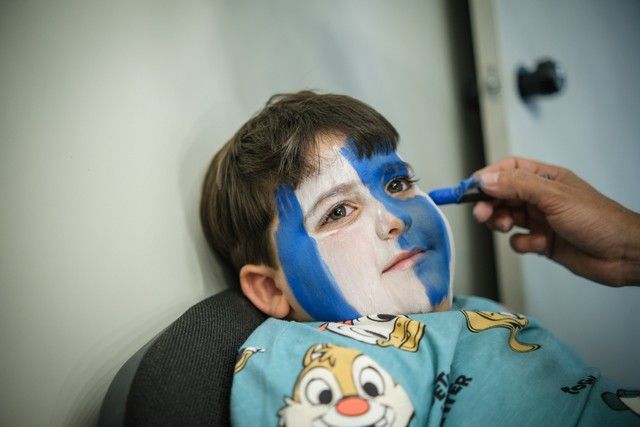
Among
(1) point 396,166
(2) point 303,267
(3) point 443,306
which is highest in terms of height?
(1) point 396,166

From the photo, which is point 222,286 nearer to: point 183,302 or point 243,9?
point 183,302

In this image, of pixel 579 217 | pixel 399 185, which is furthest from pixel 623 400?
pixel 399 185

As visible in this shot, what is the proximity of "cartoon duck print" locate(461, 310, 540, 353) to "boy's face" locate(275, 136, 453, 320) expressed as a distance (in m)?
0.06

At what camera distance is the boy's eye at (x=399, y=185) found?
711 millimetres

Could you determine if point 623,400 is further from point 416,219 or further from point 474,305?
point 416,219

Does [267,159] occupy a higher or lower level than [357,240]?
higher

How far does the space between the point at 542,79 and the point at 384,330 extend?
87 centimetres

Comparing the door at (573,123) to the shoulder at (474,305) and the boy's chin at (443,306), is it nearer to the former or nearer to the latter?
the shoulder at (474,305)

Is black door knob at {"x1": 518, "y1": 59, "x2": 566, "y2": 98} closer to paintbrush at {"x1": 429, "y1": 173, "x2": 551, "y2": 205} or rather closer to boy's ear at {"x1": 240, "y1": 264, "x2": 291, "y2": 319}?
paintbrush at {"x1": 429, "y1": 173, "x2": 551, "y2": 205}

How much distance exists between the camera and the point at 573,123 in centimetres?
121

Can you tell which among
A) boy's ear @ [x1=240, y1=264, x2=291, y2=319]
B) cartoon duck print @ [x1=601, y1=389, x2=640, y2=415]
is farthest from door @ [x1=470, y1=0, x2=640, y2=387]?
boy's ear @ [x1=240, y1=264, x2=291, y2=319]

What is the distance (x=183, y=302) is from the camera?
2.28 ft

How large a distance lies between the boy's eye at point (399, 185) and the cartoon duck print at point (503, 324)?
0.22 metres

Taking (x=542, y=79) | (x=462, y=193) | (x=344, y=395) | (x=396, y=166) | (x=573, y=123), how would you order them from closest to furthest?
(x=344, y=395) → (x=396, y=166) → (x=462, y=193) → (x=542, y=79) → (x=573, y=123)
